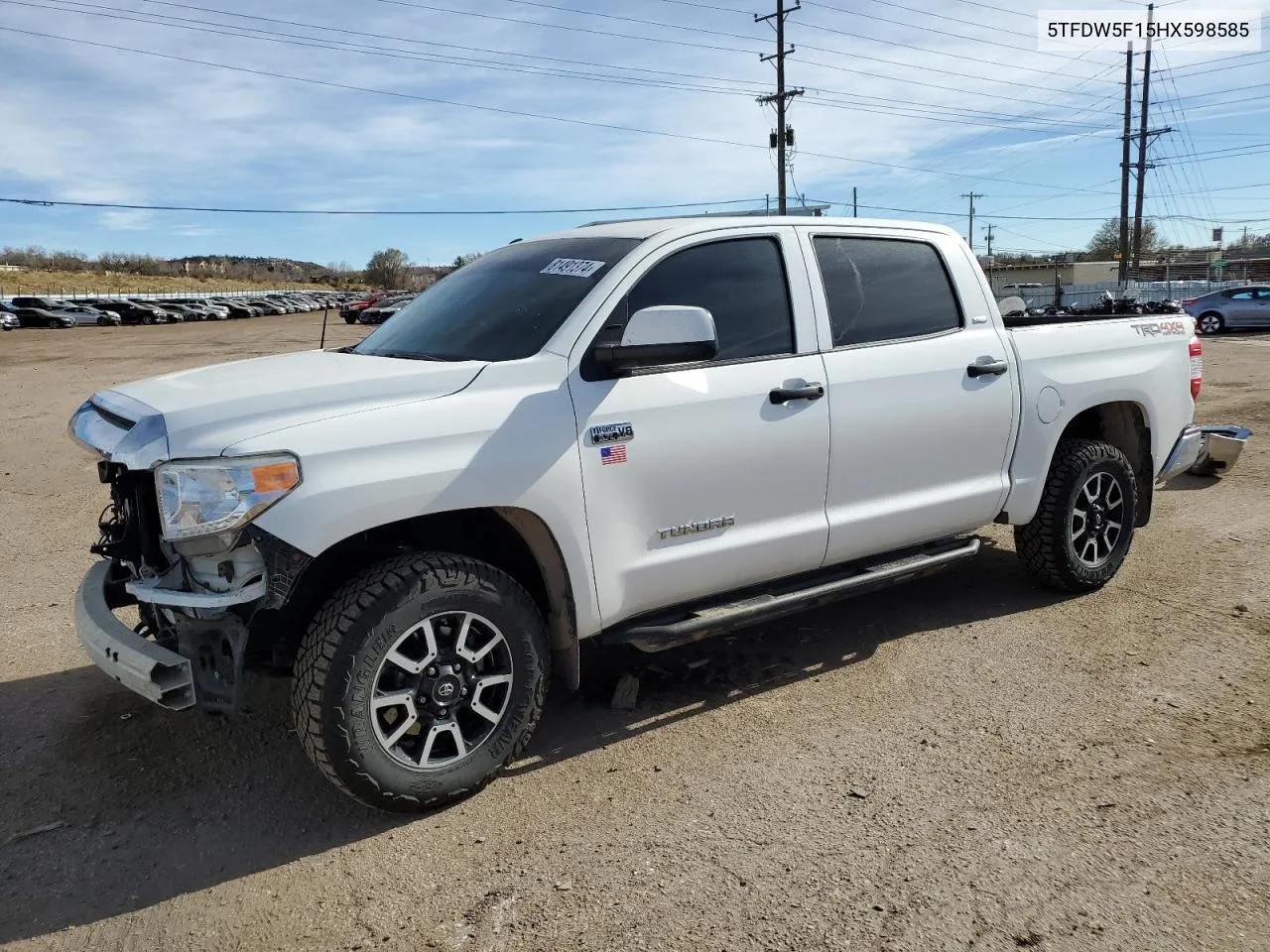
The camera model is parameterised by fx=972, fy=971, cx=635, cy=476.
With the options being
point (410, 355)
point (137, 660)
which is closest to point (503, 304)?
point (410, 355)

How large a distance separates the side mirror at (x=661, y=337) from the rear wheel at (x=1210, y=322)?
29.5m

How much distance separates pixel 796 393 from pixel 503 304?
1229 mm

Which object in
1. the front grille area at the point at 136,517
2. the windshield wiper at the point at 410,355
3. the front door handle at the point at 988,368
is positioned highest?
the windshield wiper at the point at 410,355

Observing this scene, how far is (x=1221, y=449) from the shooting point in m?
8.01

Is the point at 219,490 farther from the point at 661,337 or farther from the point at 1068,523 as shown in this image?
the point at 1068,523

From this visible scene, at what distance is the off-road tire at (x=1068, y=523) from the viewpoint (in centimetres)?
503

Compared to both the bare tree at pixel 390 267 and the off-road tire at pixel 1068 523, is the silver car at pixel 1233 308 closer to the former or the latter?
the off-road tire at pixel 1068 523

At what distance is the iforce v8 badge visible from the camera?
3430 millimetres

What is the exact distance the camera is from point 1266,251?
9531cm

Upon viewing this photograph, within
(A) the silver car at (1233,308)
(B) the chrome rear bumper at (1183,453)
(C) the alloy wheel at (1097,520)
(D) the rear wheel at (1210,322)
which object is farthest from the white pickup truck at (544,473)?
(D) the rear wheel at (1210,322)

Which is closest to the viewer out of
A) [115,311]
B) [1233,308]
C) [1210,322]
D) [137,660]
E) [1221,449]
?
[137,660]

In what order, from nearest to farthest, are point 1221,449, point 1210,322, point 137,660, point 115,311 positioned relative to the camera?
point 137,660
point 1221,449
point 1210,322
point 115,311

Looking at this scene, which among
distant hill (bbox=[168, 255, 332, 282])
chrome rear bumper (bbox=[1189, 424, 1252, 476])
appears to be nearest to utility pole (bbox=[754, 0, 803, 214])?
chrome rear bumper (bbox=[1189, 424, 1252, 476])

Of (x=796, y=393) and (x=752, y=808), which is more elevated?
(x=796, y=393)
